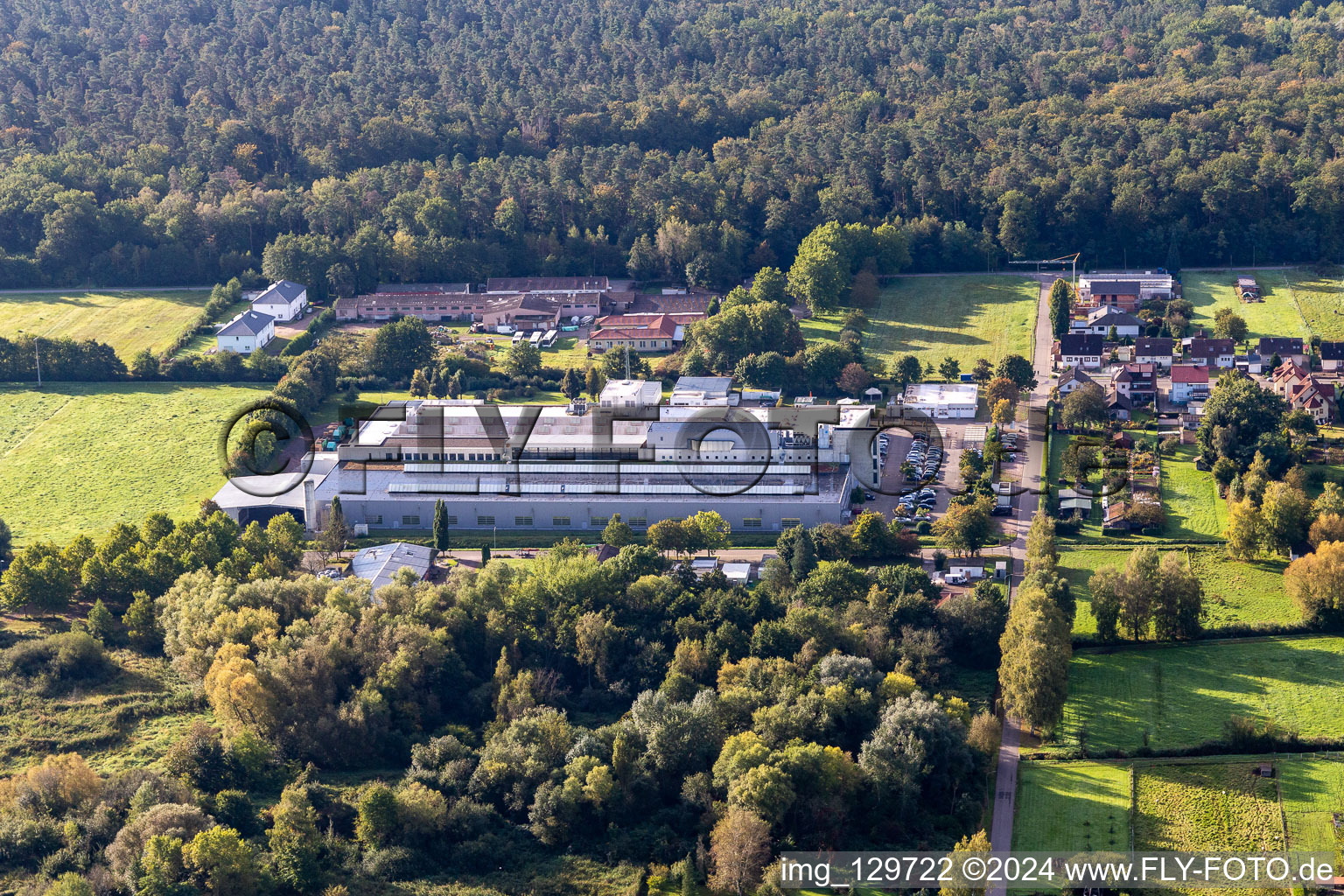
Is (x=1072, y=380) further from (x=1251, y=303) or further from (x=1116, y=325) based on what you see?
(x=1251, y=303)

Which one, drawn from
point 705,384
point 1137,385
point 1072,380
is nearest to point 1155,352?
point 1137,385

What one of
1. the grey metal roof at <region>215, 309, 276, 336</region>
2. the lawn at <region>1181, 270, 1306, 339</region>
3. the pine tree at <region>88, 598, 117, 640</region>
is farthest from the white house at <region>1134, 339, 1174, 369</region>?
the pine tree at <region>88, 598, 117, 640</region>

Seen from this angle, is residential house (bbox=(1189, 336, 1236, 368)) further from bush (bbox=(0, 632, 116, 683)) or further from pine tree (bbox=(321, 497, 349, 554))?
bush (bbox=(0, 632, 116, 683))

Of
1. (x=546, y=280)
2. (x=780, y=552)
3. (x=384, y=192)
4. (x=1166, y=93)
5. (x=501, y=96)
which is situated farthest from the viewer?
(x=501, y=96)

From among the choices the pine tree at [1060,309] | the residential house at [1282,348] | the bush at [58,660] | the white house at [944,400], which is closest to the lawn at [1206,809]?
the white house at [944,400]

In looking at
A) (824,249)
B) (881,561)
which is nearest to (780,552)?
(881,561)

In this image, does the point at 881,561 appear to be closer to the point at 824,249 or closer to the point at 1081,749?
the point at 1081,749
